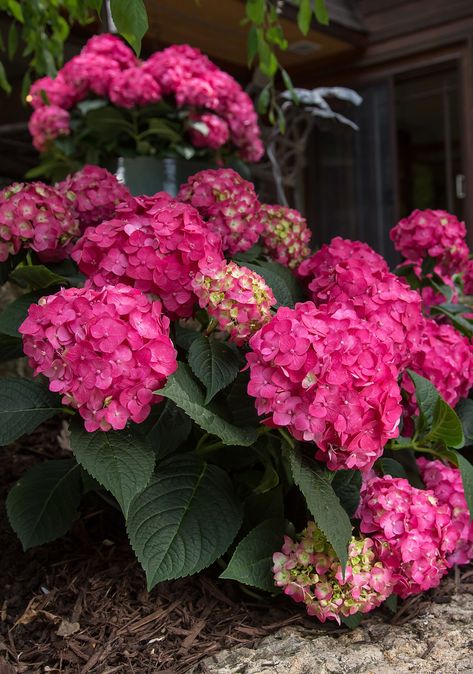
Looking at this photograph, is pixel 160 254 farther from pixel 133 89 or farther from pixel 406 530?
pixel 133 89

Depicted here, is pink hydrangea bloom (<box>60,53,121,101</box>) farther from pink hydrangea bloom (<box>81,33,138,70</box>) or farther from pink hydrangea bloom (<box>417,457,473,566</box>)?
pink hydrangea bloom (<box>417,457,473,566</box>)

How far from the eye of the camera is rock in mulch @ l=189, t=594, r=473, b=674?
91cm

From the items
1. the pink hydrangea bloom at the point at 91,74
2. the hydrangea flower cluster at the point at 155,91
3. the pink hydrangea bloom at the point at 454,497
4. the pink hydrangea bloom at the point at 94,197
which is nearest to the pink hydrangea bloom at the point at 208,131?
the hydrangea flower cluster at the point at 155,91

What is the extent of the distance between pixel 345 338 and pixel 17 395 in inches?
16.4

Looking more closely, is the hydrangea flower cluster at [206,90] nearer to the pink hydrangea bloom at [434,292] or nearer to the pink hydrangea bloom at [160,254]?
the pink hydrangea bloom at [434,292]

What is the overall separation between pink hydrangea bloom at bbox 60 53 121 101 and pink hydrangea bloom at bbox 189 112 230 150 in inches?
9.6

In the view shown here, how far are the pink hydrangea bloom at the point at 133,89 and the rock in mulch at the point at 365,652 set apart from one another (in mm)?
1401

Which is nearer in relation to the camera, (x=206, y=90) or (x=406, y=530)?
(x=406, y=530)

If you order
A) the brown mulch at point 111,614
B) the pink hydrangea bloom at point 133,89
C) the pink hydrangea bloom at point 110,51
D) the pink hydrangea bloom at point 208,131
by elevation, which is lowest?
the brown mulch at point 111,614

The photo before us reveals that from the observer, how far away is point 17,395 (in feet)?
3.16

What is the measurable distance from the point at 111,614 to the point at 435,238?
35.5 inches

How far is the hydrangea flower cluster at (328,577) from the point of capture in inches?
37.2

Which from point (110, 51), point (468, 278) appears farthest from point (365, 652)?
point (110, 51)

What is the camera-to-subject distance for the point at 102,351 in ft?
2.74
